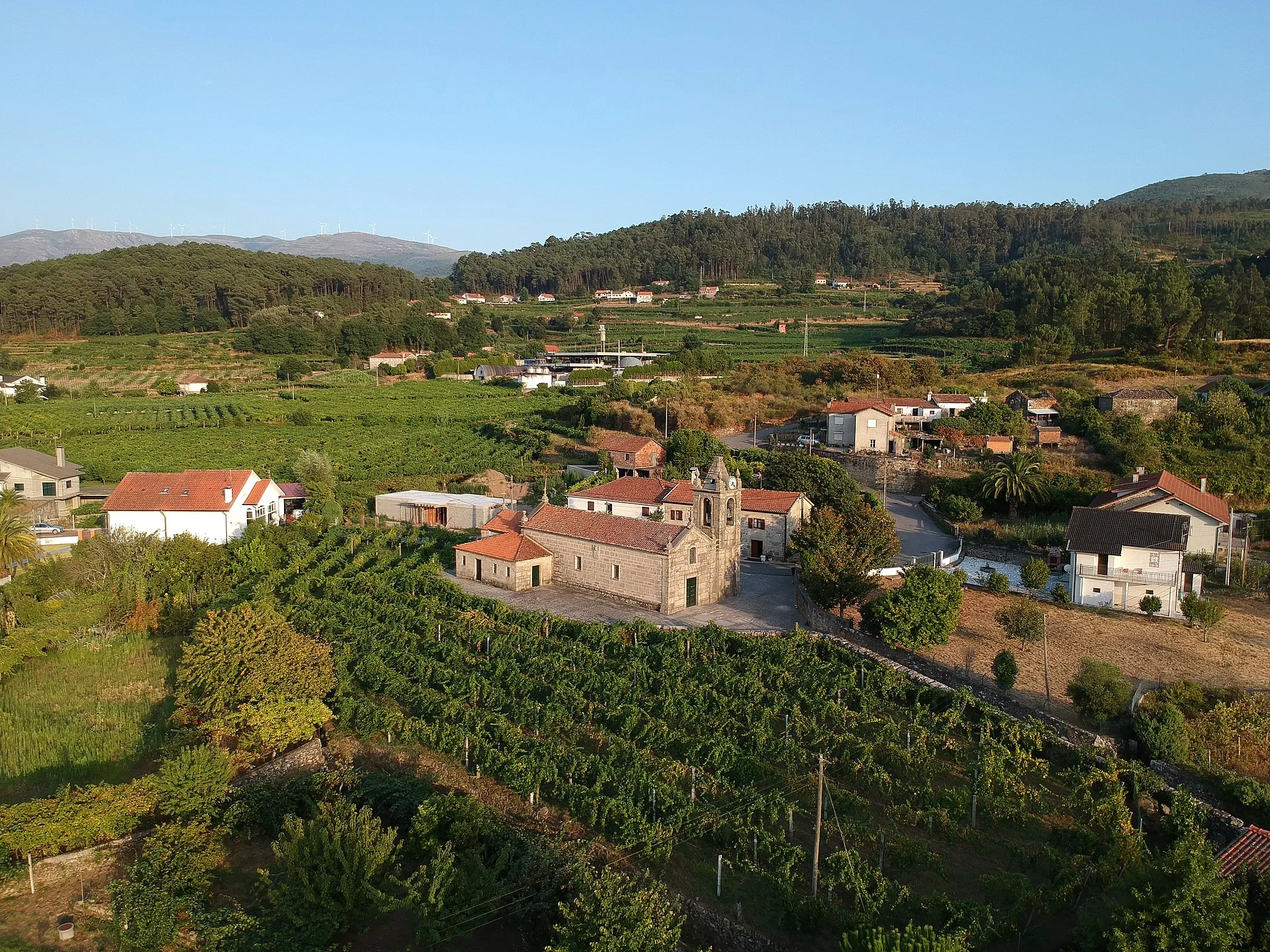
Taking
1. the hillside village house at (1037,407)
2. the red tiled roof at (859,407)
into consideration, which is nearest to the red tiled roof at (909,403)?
the red tiled roof at (859,407)

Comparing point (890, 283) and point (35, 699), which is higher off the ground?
point (890, 283)

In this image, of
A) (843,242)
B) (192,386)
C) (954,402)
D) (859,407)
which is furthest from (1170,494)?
(843,242)

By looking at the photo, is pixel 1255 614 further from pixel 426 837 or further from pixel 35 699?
pixel 35 699

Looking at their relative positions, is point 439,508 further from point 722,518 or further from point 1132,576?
point 1132,576

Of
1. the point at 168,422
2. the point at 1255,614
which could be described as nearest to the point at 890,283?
the point at 168,422

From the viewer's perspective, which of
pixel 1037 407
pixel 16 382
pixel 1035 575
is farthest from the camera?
pixel 16 382

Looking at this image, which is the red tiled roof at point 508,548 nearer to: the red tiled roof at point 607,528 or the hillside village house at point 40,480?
the red tiled roof at point 607,528
